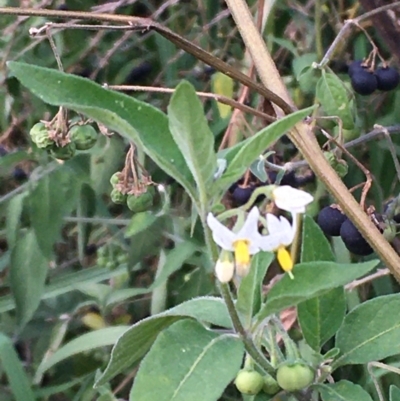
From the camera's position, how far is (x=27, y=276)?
1.04 metres

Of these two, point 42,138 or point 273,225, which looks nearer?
point 273,225

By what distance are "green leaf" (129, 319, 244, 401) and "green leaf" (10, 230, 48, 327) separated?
0.64m

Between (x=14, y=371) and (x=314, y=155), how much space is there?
2.13 ft

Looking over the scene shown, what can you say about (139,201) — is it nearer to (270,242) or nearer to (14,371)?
(270,242)

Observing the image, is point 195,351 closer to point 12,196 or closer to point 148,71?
point 12,196

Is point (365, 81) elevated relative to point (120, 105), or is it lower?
lower

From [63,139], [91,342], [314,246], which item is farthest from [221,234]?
[91,342]

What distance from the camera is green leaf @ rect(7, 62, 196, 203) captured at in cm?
38

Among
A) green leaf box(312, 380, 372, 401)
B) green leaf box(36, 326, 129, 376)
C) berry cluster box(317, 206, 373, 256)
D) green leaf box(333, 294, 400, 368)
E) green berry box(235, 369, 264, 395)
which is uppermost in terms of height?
green berry box(235, 369, 264, 395)

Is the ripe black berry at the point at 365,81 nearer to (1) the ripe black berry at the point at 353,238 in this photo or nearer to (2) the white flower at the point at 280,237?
(1) the ripe black berry at the point at 353,238

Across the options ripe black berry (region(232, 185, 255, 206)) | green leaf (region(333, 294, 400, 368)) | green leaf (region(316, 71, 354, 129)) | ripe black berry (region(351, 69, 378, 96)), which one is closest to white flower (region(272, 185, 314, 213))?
green leaf (region(333, 294, 400, 368))

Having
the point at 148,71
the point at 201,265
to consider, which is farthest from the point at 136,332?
the point at 148,71

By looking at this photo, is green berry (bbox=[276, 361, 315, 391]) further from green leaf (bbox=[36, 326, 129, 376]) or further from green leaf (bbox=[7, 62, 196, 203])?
green leaf (bbox=[36, 326, 129, 376])

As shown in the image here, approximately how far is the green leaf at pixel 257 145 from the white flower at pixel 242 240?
0.08 ft
